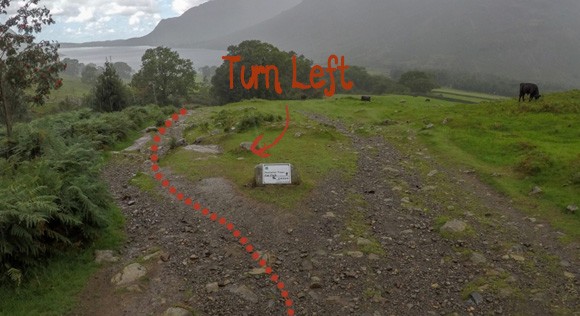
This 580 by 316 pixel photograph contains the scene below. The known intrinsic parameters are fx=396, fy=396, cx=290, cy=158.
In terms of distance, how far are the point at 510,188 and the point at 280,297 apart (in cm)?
1048

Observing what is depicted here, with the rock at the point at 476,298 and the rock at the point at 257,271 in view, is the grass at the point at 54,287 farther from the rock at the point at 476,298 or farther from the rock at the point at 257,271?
the rock at the point at 476,298

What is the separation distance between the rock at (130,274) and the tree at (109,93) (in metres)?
→ 39.7

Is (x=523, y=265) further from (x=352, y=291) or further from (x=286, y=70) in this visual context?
(x=286, y=70)

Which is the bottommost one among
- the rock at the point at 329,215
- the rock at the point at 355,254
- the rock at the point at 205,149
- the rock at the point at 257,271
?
the rock at the point at 257,271

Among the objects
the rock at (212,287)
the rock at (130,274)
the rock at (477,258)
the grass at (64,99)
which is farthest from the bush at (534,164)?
the grass at (64,99)

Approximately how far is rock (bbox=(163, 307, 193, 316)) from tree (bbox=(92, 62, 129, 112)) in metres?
41.6

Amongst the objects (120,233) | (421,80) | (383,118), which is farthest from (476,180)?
(421,80)

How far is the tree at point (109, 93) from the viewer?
4466 cm

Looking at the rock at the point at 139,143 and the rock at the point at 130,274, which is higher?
the rock at the point at 139,143

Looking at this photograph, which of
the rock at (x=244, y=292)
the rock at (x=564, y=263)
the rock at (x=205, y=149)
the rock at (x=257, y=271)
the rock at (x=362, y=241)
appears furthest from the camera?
the rock at (x=205, y=149)

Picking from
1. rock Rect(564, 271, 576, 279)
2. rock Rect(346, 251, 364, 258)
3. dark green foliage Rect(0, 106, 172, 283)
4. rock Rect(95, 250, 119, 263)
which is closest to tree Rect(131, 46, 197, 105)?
dark green foliage Rect(0, 106, 172, 283)

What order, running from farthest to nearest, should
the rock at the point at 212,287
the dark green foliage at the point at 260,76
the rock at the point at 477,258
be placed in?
the dark green foliage at the point at 260,76 < the rock at the point at 477,258 < the rock at the point at 212,287

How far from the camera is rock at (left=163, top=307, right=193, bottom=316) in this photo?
→ 7.88m

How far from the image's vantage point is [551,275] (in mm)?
9203
